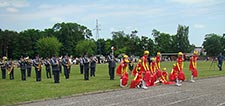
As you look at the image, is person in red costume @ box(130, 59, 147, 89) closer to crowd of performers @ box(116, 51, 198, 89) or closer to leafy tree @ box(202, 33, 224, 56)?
crowd of performers @ box(116, 51, 198, 89)

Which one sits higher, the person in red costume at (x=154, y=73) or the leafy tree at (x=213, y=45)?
the leafy tree at (x=213, y=45)

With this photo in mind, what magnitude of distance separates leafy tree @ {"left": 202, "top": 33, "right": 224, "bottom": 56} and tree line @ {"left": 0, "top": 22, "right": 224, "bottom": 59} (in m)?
19.5

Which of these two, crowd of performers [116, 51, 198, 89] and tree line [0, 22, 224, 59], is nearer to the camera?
crowd of performers [116, 51, 198, 89]

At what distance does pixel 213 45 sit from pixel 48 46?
69.3 metres

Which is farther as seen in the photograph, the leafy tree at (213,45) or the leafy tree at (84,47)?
the leafy tree at (213,45)

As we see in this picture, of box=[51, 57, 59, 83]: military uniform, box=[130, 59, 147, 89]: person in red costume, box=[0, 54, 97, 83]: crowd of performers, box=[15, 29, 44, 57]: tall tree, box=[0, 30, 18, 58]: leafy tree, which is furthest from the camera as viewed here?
box=[0, 30, 18, 58]: leafy tree

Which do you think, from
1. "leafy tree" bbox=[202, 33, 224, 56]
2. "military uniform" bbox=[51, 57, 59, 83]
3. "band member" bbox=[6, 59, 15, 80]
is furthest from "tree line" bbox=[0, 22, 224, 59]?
"military uniform" bbox=[51, 57, 59, 83]

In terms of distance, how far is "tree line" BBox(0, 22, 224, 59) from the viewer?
10394 centimetres

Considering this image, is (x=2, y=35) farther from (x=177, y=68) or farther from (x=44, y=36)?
(x=177, y=68)

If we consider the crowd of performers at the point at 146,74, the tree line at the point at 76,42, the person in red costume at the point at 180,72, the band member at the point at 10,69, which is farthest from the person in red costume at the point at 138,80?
the tree line at the point at 76,42

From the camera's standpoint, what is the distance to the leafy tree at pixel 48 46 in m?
100

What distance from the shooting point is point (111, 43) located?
116 meters

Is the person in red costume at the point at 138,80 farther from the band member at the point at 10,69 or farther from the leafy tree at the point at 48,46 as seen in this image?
the leafy tree at the point at 48,46

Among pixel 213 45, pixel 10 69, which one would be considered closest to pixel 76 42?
pixel 213 45
